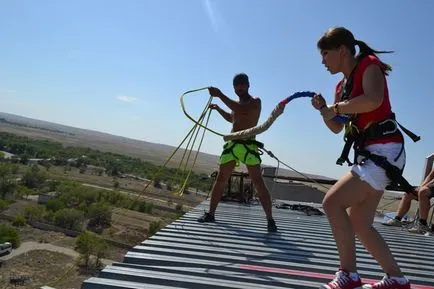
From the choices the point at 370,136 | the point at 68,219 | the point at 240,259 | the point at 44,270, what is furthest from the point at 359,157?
the point at 68,219

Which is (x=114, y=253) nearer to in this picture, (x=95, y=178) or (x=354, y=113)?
(x=354, y=113)

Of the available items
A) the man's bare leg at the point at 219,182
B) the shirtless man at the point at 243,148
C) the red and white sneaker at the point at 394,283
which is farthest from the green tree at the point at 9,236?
the red and white sneaker at the point at 394,283

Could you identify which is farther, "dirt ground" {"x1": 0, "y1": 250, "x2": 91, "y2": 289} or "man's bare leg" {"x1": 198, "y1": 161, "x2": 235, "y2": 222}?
"dirt ground" {"x1": 0, "y1": 250, "x2": 91, "y2": 289}

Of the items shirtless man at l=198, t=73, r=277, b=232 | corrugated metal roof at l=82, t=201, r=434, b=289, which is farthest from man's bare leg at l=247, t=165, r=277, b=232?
corrugated metal roof at l=82, t=201, r=434, b=289

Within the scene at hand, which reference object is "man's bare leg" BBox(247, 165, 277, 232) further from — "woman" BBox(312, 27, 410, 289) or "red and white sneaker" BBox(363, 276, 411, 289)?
"red and white sneaker" BBox(363, 276, 411, 289)

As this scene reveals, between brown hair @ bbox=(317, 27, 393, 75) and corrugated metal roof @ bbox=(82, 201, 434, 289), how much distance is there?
186 cm

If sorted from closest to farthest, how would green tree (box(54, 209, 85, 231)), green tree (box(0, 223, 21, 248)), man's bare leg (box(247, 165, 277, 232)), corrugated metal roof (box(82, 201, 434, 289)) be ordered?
corrugated metal roof (box(82, 201, 434, 289)) → man's bare leg (box(247, 165, 277, 232)) → green tree (box(0, 223, 21, 248)) → green tree (box(54, 209, 85, 231))

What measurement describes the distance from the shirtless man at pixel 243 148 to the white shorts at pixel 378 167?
315 centimetres

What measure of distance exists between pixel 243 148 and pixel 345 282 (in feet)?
11.4

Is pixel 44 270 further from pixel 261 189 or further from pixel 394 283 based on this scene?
pixel 394 283

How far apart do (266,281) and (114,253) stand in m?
28.6

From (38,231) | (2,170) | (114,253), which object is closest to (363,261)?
(114,253)

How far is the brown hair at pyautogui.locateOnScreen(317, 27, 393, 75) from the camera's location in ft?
11.4

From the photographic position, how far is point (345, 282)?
10.9 feet
